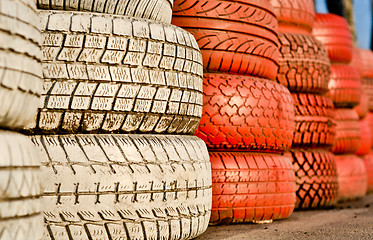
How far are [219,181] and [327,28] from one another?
2.58 meters

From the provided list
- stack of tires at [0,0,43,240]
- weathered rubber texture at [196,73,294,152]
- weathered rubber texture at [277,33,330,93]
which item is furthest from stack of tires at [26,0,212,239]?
weathered rubber texture at [277,33,330,93]

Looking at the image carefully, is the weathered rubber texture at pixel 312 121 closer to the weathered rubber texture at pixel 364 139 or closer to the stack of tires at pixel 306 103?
the stack of tires at pixel 306 103

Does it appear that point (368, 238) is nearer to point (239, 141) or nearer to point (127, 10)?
point (239, 141)

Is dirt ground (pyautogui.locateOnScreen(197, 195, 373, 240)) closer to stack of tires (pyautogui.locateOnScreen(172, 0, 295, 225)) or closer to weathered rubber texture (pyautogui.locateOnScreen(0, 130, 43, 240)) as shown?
stack of tires (pyautogui.locateOnScreen(172, 0, 295, 225))

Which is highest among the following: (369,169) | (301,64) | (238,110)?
(301,64)

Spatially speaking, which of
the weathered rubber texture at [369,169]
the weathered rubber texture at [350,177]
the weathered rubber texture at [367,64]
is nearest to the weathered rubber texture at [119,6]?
the weathered rubber texture at [350,177]

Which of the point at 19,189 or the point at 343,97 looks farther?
the point at 343,97

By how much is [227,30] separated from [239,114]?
443mm

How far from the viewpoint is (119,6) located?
1976mm

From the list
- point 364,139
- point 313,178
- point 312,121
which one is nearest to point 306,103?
point 312,121

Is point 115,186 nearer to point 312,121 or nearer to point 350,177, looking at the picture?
point 312,121

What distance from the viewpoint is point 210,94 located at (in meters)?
2.68

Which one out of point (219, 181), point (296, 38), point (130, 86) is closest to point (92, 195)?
point (130, 86)

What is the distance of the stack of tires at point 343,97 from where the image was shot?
474 cm
